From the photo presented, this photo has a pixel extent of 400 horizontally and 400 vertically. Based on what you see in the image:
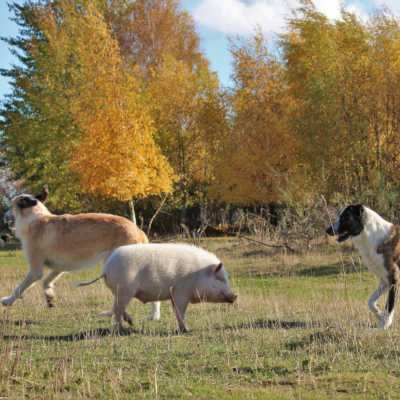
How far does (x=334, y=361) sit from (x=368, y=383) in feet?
2.75

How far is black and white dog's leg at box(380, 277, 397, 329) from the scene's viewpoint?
938cm

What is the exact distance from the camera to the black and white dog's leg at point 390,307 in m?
9.38

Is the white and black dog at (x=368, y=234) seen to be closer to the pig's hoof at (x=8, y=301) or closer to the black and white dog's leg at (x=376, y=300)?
the black and white dog's leg at (x=376, y=300)

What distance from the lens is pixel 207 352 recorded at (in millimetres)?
7492

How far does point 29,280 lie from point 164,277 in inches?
112

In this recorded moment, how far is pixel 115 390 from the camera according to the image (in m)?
5.95

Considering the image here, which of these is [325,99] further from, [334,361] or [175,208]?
[334,361]

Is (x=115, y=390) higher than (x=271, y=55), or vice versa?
(x=271, y=55)

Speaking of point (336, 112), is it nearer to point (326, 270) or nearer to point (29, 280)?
point (326, 270)

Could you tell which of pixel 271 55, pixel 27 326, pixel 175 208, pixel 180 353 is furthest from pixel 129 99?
pixel 180 353

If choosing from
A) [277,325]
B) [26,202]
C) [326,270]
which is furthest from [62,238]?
[326,270]

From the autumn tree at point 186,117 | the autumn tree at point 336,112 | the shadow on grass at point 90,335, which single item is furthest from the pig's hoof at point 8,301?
the autumn tree at point 186,117

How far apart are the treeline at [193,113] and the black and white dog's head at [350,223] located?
914 cm

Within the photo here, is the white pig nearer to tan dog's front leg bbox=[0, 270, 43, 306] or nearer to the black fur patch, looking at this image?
tan dog's front leg bbox=[0, 270, 43, 306]
